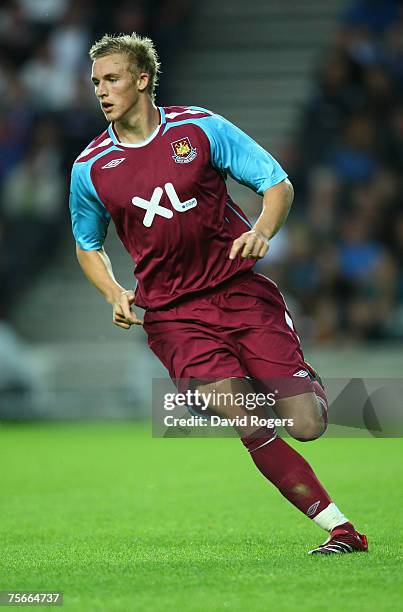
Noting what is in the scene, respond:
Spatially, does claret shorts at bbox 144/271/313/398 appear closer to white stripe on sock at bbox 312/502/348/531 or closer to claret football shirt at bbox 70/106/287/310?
claret football shirt at bbox 70/106/287/310

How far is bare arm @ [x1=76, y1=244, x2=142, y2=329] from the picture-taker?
5.53m

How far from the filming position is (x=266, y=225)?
17.7 ft

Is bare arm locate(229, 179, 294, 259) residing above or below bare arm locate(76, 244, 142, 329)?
above

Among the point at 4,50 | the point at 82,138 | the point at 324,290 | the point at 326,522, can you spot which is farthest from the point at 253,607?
the point at 4,50

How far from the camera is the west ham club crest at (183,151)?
5617 millimetres

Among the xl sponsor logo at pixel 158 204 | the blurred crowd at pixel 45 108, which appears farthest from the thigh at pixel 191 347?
the blurred crowd at pixel 45 108

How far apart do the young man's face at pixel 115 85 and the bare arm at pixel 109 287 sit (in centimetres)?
67

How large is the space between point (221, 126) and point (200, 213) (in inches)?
16.3

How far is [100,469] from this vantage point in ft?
32.2

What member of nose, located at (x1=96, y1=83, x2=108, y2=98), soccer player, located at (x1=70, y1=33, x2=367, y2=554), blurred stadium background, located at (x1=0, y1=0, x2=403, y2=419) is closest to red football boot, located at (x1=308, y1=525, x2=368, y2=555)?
soccer player, located at (x1=70, y1=33, x2=367, y2=554)

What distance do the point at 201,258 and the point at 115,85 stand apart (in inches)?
33.8

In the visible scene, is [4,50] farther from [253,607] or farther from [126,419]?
[253,607]

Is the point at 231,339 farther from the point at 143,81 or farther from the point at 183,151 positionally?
the point at 143,81

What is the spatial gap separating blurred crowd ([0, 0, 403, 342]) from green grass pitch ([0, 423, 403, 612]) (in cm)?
243
